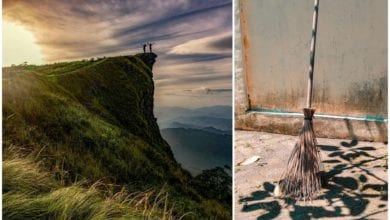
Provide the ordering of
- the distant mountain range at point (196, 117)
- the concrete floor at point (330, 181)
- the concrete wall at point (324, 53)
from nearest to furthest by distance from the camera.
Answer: the concrete floor at point (330, 181)
the distant mountain range at point (196, 117)
the concrete wall at point (324, 53)

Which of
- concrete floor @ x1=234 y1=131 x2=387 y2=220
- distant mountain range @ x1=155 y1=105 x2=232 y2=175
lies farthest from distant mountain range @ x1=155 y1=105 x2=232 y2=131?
concrete floor @ x1=234 y1=131 x2=387 y2=220

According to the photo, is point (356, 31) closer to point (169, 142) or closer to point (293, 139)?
point (293, 139)

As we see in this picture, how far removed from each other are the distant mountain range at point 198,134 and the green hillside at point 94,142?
5cm

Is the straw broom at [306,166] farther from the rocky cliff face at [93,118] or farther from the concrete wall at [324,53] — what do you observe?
the rocky cliff face at [93,118]

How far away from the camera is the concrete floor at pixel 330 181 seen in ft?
9.70

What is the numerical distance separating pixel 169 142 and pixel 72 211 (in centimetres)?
66

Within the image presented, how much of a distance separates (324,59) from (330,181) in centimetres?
79

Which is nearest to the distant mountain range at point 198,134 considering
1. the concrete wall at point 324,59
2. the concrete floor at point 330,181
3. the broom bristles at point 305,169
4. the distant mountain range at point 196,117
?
the distant mountain range at point 196,117

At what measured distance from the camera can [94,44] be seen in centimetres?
312

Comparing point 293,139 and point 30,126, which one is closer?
point 30,126

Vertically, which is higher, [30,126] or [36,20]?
[36,20]

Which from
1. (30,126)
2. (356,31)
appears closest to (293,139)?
(356,31)

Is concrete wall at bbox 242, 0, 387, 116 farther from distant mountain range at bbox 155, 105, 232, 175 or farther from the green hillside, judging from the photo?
the green hillside

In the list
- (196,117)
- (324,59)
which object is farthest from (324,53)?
(196,117)
